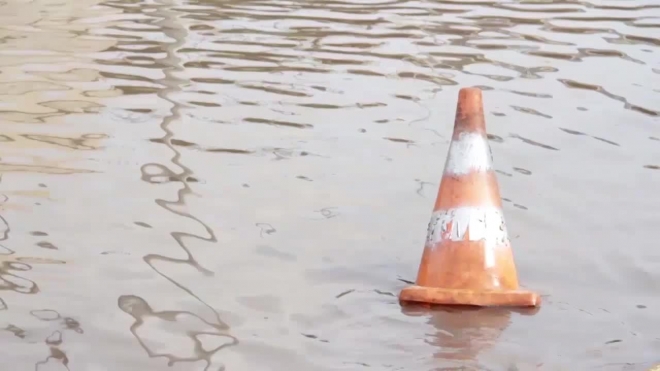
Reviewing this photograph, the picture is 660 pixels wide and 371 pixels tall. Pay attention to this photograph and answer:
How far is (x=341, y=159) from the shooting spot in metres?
7.12

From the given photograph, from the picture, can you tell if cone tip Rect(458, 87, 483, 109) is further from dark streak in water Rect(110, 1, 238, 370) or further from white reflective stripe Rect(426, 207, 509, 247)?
dark streak in water Rect(110, 1, 238, 370)

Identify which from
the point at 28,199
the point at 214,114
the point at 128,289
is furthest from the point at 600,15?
the point at 128,289

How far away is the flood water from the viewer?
4.46 metres

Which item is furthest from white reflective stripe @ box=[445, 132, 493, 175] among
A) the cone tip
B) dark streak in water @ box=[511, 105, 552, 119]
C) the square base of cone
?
dark streak in water @ box=[511, 105, 552, 119]

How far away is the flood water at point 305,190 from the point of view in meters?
4.46

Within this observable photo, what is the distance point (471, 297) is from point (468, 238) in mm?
244

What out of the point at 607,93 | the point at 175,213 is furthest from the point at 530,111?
the point at 175,213

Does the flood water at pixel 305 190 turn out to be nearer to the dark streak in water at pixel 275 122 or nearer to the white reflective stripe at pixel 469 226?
the dark streak in water at pixel 275 122

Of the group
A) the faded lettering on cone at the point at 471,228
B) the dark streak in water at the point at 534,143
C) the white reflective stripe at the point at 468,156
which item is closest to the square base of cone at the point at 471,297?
the faded lettering on cone at the point at 471,228

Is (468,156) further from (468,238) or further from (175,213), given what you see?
(175,213)

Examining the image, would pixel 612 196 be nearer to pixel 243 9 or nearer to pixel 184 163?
pixel 184 163

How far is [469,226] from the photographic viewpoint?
480 centimetres

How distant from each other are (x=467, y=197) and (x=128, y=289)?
143 cm

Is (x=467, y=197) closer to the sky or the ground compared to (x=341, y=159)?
closer to the sky
